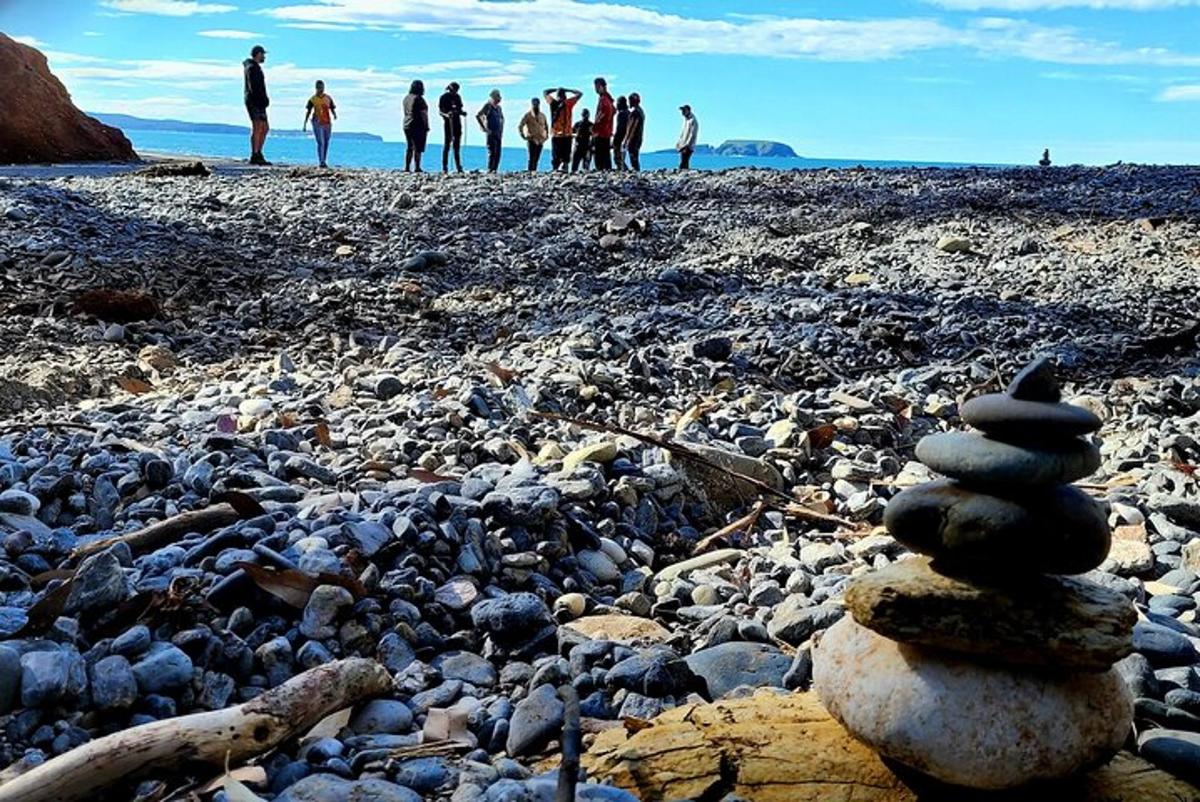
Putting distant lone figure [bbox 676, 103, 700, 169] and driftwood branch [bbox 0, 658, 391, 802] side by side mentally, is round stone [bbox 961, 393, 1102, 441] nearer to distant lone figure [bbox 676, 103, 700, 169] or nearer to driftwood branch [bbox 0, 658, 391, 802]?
driftwood branch [bbox 0, 658, 391, 802]

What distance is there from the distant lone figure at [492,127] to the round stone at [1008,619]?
18123mm

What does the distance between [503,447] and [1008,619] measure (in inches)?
132

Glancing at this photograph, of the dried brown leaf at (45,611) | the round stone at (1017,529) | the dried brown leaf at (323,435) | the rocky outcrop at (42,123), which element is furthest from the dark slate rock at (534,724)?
the rocky outcrop at (42,123)

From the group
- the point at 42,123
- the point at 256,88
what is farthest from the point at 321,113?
the point at 42,123

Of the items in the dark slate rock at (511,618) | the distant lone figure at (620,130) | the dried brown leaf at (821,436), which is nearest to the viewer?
the dark slate rock at (511,618)

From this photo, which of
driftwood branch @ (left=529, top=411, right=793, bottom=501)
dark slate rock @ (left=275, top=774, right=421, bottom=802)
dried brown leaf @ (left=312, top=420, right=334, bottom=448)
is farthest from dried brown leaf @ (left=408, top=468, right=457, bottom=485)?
dark slate rock @ (left=275, top=774, right=421, bottom=802)

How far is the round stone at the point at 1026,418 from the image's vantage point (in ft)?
8.55

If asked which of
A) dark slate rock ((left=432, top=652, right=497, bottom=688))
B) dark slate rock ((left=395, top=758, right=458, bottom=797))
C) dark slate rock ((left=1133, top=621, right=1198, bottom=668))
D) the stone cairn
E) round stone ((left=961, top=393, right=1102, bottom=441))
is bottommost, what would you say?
dark slate rock ((left=432, top=652, right=497, bottom=688))

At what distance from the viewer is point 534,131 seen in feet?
66.7

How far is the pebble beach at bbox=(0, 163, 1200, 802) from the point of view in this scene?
330cm

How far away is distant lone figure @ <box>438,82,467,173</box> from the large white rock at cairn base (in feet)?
58.8

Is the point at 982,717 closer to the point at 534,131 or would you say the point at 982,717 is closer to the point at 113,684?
the point at 113,684

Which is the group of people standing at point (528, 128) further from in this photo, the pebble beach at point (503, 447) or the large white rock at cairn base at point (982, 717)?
the large white rock at cairn base at point (982, 717)

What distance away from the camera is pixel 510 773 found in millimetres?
2879
